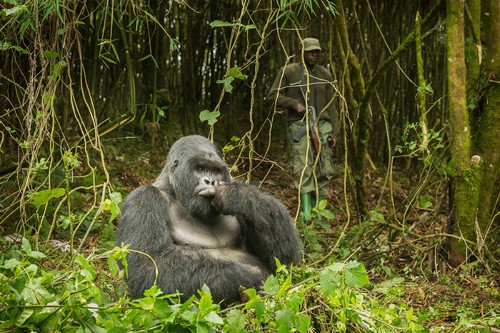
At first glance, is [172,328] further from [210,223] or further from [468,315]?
[468,315]

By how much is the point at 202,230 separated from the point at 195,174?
30 centimetres

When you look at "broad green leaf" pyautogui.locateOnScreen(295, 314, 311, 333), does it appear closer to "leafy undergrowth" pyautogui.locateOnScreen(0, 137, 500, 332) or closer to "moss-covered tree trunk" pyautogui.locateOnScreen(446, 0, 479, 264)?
"leafy undergrowth" pyautogui.locateOnScreen(0, 137, 500, 332)

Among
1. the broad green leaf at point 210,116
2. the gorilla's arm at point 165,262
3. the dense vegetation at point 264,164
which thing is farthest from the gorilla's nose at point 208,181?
the broad green leaf at point 210,116

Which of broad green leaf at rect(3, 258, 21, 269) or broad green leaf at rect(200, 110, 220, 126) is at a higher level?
broad green leaf at rect(200, 110, 220, 126)

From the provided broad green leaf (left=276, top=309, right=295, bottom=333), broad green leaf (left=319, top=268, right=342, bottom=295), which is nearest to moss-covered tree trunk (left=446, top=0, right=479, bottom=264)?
broad green leaf (left=319, top=268, right=342, bottom=295)

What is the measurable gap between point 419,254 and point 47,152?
2.92 metres

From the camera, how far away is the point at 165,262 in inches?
143

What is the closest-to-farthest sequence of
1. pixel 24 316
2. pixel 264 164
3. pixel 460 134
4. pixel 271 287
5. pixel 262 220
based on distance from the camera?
1. pixel 24 316
2. pixel 271 287
3. pixel 262 220
4. pixel 460 134
5. pixel 264 164

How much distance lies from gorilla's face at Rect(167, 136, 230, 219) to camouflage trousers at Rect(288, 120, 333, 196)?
11.0ft

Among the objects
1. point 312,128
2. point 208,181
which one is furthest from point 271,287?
point 312,128

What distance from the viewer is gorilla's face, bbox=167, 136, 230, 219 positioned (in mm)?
3873

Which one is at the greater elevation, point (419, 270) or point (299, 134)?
point (299, 134)

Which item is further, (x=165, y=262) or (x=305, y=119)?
(x=305, y=119)

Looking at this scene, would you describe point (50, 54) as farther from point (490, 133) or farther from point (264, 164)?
point (264, 164)
